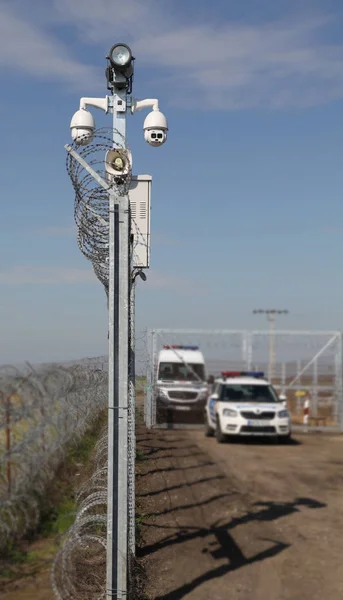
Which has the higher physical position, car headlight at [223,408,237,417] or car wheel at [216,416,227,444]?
car headlight at [223,408,237,417]

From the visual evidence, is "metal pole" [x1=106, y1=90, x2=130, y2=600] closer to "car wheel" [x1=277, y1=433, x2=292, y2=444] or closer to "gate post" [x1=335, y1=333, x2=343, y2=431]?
"car wheel" [x1=277, y1=433, x2=292, y2=444]

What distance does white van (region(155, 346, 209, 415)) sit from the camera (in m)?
21.4

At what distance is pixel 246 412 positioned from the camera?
55.7 feet

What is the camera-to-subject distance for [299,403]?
78.4 ft

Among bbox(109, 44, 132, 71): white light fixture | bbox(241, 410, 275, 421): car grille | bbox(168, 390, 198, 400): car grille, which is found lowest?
bbox(168, 390, 198, 400): car grille

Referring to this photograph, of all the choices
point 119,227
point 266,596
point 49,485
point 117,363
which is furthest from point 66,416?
point 266,596

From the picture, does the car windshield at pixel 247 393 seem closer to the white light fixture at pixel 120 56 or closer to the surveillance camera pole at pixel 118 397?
the white light fixture at pixel 120 56

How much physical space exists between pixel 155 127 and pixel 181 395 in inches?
612

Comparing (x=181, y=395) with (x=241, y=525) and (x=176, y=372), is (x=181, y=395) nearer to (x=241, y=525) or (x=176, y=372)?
(x=176, y=372)

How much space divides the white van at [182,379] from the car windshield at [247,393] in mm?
3252

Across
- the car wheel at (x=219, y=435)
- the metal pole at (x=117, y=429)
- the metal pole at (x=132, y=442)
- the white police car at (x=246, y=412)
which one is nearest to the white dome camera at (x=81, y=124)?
the metal pole at (x=132, y=442)

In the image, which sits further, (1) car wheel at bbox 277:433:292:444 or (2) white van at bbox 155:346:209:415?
(2) white van at bbox 155:346:209:415

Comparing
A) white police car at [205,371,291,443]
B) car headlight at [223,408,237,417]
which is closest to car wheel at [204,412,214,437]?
white police car at [205,371,291,443]

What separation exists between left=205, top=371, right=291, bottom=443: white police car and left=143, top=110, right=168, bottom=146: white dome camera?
432 inches
